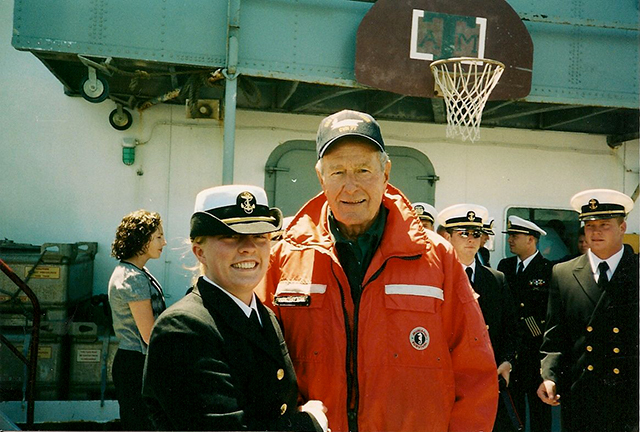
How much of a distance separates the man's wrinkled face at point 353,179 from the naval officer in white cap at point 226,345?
0.96 feet

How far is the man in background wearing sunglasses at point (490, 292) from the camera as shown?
3.85m

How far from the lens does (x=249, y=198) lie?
72.8 inches

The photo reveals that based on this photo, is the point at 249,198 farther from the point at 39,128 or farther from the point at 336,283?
the point at 39,128

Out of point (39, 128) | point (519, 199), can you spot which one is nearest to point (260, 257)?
point (39, 128)

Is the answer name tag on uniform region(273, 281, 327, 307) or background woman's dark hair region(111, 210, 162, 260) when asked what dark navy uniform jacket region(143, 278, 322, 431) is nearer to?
name tag on uniform region(273, 281, 327, 307)

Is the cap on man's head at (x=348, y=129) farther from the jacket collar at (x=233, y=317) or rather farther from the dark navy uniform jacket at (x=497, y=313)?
the dark navy uniform jacket at (x=497, y=313)

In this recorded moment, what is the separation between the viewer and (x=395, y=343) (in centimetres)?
197

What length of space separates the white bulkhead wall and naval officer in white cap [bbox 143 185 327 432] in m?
4.43

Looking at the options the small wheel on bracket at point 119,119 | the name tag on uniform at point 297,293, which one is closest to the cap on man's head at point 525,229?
the name tag on uniform at point 297,293

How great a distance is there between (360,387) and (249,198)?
0.83 meters

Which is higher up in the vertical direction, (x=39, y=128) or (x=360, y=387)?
(x=39, y=128)

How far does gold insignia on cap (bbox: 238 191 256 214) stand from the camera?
1.82 metres

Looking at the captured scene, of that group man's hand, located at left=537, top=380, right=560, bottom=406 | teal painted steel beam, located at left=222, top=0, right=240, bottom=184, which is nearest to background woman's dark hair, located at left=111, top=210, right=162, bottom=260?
teal painted steel beam, located at left=222, top=0, right=240, bottom=184

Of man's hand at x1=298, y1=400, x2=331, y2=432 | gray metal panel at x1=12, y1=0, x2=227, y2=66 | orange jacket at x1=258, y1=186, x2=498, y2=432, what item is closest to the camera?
man's hand at x1=298, y1=400, x2=331, y2=432
